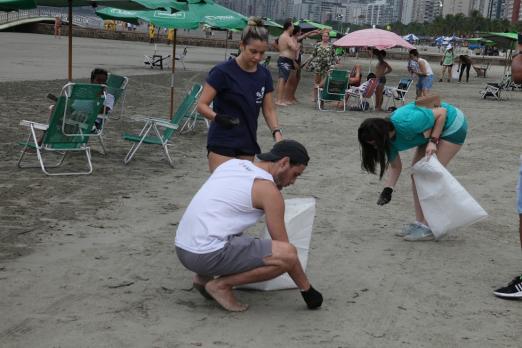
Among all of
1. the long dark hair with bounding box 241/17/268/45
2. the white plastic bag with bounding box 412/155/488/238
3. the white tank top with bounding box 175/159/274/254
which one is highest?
the long dark hair with bounding box 241/17/268/45

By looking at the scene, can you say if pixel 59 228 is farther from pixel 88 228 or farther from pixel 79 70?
pixel 79 70

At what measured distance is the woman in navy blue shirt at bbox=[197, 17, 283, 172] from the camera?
4598mm

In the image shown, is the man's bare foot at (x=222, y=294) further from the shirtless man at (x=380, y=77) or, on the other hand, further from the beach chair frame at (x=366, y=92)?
the shirtless man at (x=380, y=77)

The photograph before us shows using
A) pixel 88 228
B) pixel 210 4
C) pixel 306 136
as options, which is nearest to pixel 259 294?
pixel 88 228

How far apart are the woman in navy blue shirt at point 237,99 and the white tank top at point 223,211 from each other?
87 centimetres

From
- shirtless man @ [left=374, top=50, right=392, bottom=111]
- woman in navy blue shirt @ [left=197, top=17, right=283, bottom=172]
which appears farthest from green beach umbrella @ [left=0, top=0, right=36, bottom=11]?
shirtless man @ [left=374, top=50, right=392, bottom=111]

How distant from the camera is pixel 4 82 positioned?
1531 cm

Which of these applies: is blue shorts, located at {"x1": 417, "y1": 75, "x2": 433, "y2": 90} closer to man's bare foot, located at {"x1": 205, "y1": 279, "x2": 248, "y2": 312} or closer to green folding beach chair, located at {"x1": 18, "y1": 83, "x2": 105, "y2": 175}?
green folding beach chair, located at {"x1": 18, "y1": 83, "x2": 105, "y2": 175}

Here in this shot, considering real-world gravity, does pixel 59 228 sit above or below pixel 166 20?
below

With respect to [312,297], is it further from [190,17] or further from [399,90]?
[399,90]

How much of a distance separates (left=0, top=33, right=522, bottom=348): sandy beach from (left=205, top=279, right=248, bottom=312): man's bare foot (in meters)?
0.05

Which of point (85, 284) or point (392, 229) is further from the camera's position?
point (392, 229)

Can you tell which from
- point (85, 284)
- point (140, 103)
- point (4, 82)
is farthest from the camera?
point (4, 82)

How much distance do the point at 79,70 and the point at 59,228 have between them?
50.8ft
